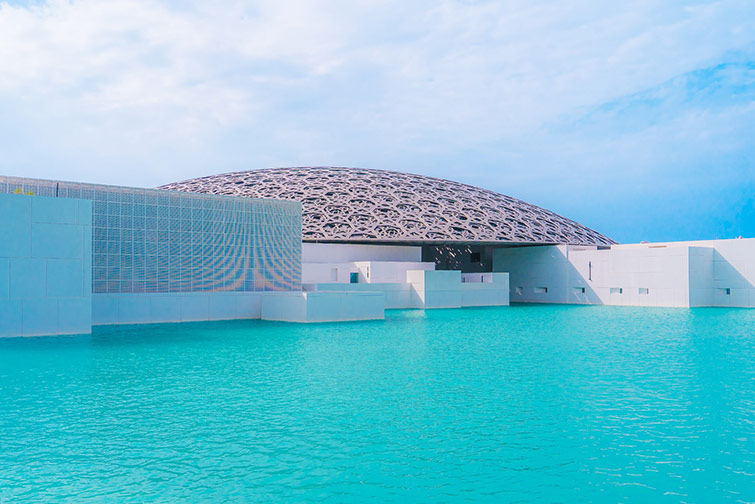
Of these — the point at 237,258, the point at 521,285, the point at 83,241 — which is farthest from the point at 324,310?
the point at 521,285

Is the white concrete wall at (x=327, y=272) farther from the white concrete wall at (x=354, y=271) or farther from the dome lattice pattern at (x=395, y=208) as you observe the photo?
the dome lattice pattern at (x=395, y=208)

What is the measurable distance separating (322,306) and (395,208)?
60.9 feet

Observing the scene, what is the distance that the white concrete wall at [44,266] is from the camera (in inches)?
759

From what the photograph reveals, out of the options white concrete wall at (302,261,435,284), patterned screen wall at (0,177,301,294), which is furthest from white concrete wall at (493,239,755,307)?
patterned screen wall at (0,177,301,294)

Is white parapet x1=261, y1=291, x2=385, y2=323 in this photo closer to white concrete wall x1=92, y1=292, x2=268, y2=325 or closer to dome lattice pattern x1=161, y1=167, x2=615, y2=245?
white concrete wall x1=92, y1=292, x2=268, y2=325

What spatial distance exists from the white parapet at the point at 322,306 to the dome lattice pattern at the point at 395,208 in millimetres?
12022

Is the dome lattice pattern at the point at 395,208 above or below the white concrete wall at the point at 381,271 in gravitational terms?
above

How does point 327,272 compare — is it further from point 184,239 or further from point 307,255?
point 184,239

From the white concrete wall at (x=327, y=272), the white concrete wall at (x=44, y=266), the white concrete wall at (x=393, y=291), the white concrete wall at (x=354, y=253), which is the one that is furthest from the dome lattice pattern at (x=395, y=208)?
the white concrete wall at (x=44, y=266)

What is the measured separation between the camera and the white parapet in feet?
84.3

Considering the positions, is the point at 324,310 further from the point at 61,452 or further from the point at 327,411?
the point at 61,452

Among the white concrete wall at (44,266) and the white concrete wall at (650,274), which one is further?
the white concrete wall at (650,274)

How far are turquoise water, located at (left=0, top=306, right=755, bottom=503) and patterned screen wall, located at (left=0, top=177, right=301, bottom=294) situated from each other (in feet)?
28.8

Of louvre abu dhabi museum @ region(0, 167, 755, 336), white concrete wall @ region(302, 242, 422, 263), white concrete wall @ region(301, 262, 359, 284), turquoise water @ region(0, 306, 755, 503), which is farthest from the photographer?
white concrete wall @ region(302, 242, 422, 263)
